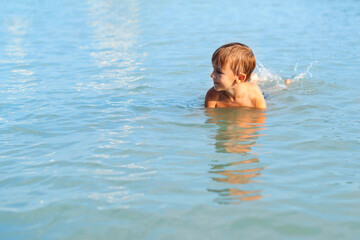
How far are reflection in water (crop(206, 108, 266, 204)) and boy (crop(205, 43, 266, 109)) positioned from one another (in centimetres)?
13

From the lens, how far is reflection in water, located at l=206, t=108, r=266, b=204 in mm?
3790

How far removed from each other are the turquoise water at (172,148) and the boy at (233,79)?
0.19 meters

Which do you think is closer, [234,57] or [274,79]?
[234,57]

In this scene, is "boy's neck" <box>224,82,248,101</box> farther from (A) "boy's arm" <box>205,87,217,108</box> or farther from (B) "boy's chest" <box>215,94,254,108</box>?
(A) "boy's arm" <box>205,87,217,108</box>

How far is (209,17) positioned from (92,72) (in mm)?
10229

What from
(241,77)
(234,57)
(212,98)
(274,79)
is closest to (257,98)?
(241,77)

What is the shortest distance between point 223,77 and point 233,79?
6.3 inches

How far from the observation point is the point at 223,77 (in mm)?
5902

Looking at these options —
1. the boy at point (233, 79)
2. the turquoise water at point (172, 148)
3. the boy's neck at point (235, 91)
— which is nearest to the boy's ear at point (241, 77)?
the boy at point (233, 79)

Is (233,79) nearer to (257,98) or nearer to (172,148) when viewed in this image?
(257,98)

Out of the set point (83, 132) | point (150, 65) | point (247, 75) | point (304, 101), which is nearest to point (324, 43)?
point (150, 65)

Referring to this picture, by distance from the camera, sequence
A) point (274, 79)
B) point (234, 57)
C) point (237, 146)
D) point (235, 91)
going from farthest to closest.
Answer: point (274, 79) < point (235, 91) < point (234, 57) < point (237, 146)

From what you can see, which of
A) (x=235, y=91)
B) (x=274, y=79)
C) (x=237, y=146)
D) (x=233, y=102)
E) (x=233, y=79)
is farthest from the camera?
(x=274, y=79)

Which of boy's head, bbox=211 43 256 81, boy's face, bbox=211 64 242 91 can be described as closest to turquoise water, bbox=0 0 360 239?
boy's face, bbox=211 64 242 91
